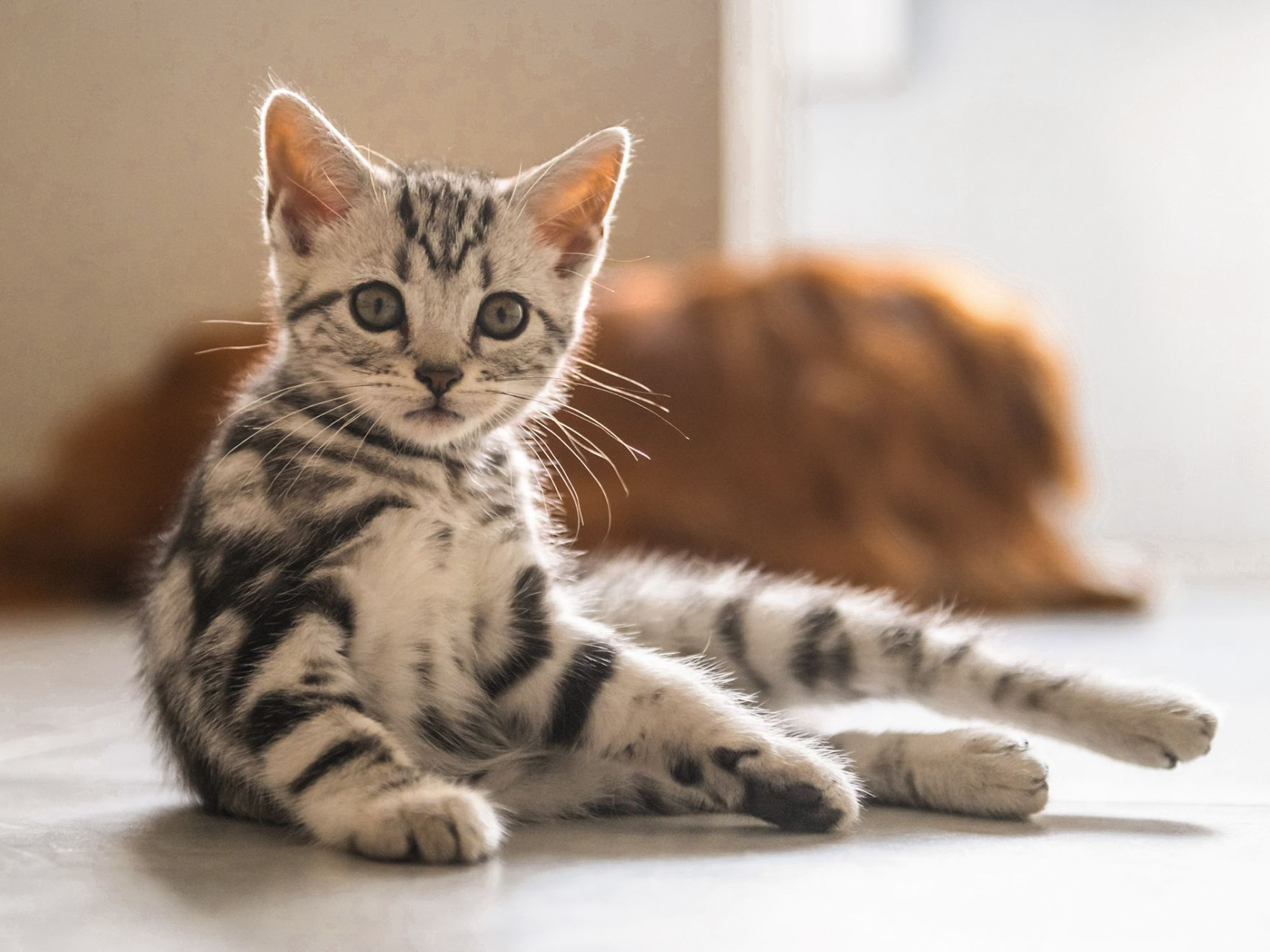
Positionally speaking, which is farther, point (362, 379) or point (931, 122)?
point (931, 122)

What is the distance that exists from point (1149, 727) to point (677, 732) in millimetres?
464

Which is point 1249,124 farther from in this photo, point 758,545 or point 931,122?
point 758,545

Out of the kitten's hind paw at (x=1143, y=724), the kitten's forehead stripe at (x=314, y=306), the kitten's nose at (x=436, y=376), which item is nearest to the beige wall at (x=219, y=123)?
the kitten's forehead stripe at (x=314, y=306)

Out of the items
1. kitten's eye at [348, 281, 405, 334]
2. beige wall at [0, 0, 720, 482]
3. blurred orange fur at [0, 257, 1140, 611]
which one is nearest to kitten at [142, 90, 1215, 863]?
kitten's eye at [348, 281, 405, 334]

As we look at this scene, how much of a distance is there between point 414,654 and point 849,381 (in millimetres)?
2237

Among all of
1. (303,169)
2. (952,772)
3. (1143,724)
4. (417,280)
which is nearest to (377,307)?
(417,280)

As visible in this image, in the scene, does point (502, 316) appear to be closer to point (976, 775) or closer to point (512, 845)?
point (512, 845)

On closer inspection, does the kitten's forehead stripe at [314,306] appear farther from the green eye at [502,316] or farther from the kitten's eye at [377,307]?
the green eye at [502,316]

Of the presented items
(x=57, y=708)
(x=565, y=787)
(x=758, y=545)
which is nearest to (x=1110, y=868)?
(x=565, y=787)

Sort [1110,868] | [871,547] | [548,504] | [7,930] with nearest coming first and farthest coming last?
[7,930], [1110,868], [548,504], [871,547]

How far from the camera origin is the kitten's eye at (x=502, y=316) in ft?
4.12

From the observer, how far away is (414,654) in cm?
117

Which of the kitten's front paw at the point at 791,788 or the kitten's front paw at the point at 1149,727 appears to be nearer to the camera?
the kitten's front paw at the point at 791,788

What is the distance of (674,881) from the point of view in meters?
0.96
